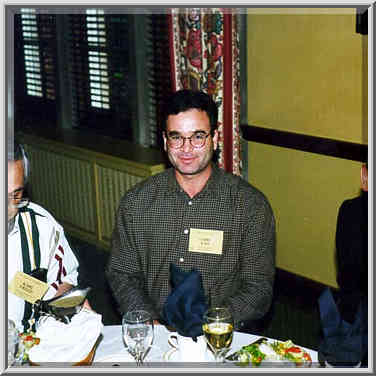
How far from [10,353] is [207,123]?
0.95m

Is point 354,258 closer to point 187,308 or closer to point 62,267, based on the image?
point 187,308

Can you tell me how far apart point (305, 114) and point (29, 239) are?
6.26ft

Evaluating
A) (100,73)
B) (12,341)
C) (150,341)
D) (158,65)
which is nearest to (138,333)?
(150,341)

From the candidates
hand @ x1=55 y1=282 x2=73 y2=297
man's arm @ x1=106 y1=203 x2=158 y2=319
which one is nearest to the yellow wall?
man's arm @ x1=106 y1=203 x2=158 y2=319

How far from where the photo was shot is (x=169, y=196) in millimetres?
2180

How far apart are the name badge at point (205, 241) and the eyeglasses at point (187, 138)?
0.87ft

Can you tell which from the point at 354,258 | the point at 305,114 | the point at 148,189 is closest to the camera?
the point at 354,258

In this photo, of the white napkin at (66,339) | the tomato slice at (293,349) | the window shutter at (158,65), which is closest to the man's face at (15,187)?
the white napkin at (66,339)

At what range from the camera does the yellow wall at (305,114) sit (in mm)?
3145

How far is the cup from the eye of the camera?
150 cm

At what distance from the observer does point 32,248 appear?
1.85 metres

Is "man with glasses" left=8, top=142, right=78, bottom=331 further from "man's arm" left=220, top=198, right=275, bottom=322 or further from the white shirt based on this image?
"man's arm" left=220, top=198, right=275, bottom=322

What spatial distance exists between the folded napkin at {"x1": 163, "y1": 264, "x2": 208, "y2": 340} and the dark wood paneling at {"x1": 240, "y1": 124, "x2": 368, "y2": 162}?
5.39 ft

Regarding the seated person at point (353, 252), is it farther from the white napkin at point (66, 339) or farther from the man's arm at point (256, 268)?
the white napkin at point (66, 339)
